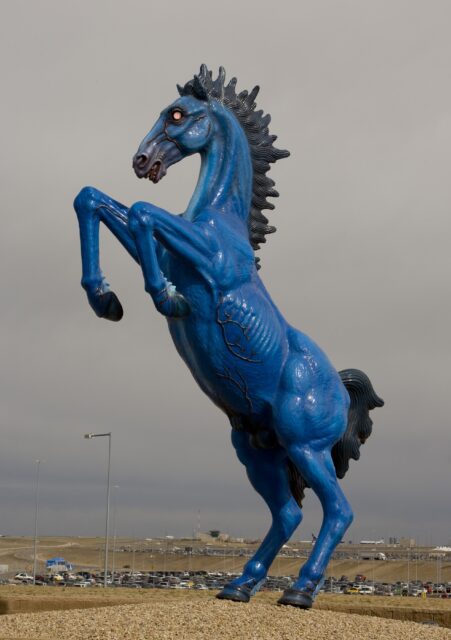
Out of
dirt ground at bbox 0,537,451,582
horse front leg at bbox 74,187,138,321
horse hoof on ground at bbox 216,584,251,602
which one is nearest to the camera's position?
horse front leg at bbox 74,187,138,321

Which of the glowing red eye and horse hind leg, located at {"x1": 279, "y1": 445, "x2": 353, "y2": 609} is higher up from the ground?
the glowing red eye

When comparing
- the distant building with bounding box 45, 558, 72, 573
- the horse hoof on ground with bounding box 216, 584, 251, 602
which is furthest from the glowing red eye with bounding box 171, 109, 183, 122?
the distant building with bounding box 45, 558, 72, 573

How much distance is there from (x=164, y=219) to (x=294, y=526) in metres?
3.46

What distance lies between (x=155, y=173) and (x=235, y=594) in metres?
4.08

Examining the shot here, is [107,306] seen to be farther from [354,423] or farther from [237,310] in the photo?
[354,423]

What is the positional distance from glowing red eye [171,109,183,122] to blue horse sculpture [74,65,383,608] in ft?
0.04

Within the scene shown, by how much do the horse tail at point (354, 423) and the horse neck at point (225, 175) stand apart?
2.09m

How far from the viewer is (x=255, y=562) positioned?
9273mm

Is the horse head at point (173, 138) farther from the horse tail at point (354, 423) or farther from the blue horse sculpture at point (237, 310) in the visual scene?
the horse tail at point (354, 423)

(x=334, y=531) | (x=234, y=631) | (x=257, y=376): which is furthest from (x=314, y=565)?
(x=257, y=376)

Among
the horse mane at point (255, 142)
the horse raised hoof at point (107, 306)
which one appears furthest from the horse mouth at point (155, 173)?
the horse raised hoof at point (107, 306)

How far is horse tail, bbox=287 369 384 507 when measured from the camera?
9.66 meters

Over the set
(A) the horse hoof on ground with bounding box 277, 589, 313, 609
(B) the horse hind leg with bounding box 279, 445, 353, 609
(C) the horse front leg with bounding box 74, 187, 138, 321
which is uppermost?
(C) the horse front leg with bounding box 74, 187, 138, 321

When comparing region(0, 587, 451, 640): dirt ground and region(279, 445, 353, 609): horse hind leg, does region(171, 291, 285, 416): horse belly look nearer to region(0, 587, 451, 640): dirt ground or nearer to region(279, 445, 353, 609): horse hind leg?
region(279, 445, 353, 609): horse hind leg
